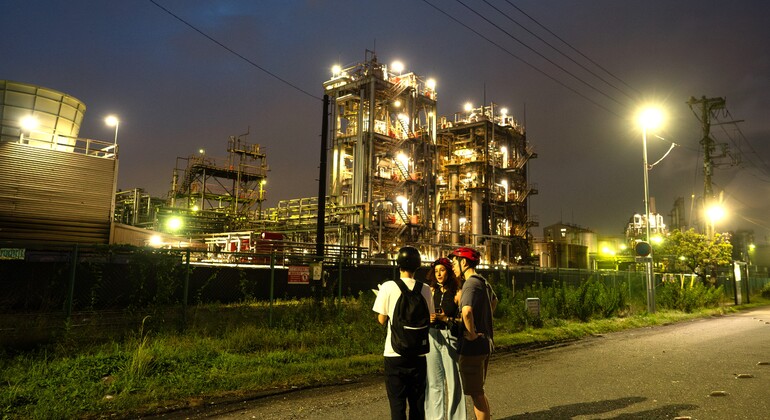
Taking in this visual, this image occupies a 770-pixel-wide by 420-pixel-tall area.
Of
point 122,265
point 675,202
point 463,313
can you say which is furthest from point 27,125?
A: point 675,202

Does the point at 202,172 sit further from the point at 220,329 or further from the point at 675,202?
the point at 675,202

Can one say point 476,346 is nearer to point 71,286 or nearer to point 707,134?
point 71,286

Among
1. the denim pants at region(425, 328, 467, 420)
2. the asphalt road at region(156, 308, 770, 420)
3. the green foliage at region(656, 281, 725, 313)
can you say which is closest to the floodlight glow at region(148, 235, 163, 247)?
the asphalt road at region(156, 308, 770, 420)

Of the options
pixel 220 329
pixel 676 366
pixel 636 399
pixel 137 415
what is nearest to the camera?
pixel 137 415

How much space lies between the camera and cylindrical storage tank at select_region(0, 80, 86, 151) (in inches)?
1144

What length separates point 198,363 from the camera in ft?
28.7

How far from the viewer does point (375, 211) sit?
3912 cm

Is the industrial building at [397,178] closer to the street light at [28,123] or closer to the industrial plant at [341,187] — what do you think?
the industrial plant at [341,187]

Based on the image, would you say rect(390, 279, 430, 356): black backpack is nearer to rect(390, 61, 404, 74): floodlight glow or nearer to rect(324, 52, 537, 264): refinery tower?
rect(324, 52, 537, 264): refinery tower

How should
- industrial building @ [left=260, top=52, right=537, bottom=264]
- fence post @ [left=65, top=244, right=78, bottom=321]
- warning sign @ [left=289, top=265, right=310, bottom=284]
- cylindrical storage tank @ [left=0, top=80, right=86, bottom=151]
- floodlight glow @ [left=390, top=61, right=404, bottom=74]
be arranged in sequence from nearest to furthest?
fence post @ [left=65, top=244, right=78, bottom=321]
warning sign @ [left=289, top=265, right=310, bottom=284]
cylindrical storage tank @ [left=0, top=80, right=86, bottom=151]
industrial building @ [left=260, top=52, right=537, bottom=264]
floodlight glow @ [left=390, top=61, right=404, bottom=74]

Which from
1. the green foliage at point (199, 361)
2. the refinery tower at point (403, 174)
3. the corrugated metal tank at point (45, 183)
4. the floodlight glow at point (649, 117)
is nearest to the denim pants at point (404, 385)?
the green foliage at point (199, 361)

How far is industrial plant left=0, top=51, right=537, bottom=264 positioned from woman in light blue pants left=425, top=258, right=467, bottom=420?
7.38m

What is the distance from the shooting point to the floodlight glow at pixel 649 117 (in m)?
20.9

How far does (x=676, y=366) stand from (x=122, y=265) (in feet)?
45.1
